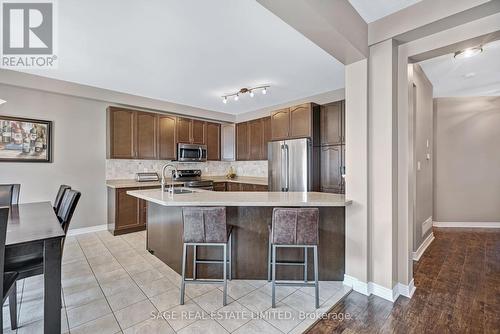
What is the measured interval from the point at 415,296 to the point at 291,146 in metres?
2.70

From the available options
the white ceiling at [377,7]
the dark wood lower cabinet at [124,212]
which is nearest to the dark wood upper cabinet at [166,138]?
the dark wood lower cabinet at [124,212]

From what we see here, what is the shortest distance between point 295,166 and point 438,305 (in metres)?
2.57

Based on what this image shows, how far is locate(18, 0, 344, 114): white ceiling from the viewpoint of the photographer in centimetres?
203

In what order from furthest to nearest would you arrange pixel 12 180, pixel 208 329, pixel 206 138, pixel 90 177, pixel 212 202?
pixel 206 138, pixel 90 177, pixel 12 180, pixel 212 202, pixel 208 329

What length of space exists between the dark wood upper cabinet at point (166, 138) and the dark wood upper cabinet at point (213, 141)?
911 millimetres

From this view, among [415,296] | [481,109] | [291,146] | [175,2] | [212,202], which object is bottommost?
[415,296]

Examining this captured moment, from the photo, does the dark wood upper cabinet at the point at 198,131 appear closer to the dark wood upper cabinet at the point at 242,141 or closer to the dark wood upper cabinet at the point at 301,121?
the dark wood upper cabinet at the point at 242,141

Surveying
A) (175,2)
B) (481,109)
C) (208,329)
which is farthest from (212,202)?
(481,109)

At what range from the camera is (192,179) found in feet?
17.1

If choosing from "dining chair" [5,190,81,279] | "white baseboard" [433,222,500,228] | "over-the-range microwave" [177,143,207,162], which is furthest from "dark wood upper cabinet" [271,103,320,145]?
"dining chair" [5,190,81,279]

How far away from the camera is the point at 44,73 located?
11.3 ft

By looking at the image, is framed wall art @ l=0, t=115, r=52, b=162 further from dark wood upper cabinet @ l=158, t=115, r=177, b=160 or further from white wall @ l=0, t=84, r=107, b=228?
dark wood upper cabinet @ l=158, t=115, r=177, b=160

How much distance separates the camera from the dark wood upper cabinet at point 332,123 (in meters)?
3.91

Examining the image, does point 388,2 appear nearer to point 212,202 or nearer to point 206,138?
point 212,202
